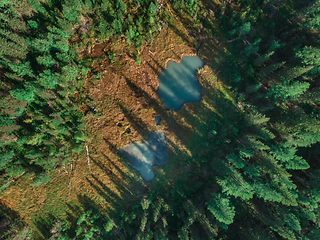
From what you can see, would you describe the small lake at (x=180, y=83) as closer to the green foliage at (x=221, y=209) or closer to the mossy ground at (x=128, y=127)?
the mossy ground at (x=128, y=127)

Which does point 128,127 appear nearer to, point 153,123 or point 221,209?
point 153,123

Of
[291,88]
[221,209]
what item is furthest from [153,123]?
[291,88]

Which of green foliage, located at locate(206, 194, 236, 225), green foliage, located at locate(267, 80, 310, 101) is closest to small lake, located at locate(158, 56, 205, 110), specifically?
green foliage, located at locate(267, 80, 310, 101)

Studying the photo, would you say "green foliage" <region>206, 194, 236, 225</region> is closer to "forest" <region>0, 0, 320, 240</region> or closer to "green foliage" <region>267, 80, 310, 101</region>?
"forest" <region>0, 0, 320, 240</region>

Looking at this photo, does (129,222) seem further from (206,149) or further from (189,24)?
(189,24)

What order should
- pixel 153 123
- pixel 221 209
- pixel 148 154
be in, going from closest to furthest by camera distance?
1. pixel 221 209
2. pixel 148 154
3. pixel 153 123

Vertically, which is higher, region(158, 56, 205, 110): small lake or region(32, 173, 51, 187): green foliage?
region(32, 173, 51, 187): green foliage
